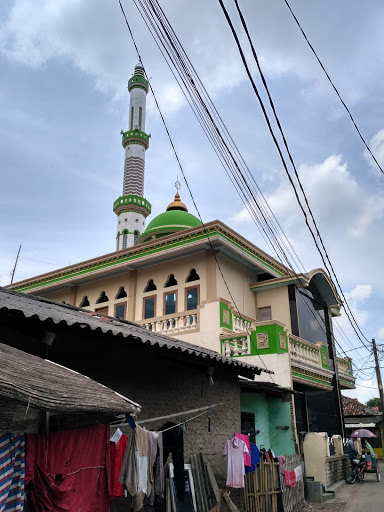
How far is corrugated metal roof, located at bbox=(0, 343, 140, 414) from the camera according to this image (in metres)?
3.71

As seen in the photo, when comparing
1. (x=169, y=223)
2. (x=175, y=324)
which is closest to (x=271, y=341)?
(x=175, y=324)

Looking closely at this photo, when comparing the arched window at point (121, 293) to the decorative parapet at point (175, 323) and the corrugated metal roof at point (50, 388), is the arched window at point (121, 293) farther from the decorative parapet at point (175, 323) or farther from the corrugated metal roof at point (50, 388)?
the corrugated metal roof at point (50, 388)

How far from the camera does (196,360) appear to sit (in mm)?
8398

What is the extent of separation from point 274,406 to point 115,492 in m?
8.41

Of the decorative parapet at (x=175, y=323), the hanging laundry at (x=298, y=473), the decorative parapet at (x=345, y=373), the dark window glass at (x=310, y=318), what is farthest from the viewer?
the decorative parapet at (x=345, y=373)

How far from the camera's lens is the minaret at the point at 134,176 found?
1246 inches

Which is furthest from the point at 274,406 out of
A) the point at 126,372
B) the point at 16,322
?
the point at 16,322

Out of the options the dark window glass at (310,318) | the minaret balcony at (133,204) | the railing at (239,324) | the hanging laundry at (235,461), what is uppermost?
the minaret balcony at (133,204)

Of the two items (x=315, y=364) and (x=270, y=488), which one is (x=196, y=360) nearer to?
(x=270, y=488)

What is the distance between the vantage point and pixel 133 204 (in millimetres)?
32281

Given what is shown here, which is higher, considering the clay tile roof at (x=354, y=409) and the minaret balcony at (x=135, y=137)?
the minaret balcony at (x=135, y=137)

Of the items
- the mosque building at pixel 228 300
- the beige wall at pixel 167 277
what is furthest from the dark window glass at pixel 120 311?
the beige wall at pixel 167 277

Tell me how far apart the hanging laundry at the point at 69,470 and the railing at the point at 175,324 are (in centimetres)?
939

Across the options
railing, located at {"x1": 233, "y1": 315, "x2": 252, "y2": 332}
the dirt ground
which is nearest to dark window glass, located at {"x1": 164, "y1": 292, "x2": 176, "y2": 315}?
railing, located at {"x1": 233, "y1": 315, "x2": 252, "y2": 332}
